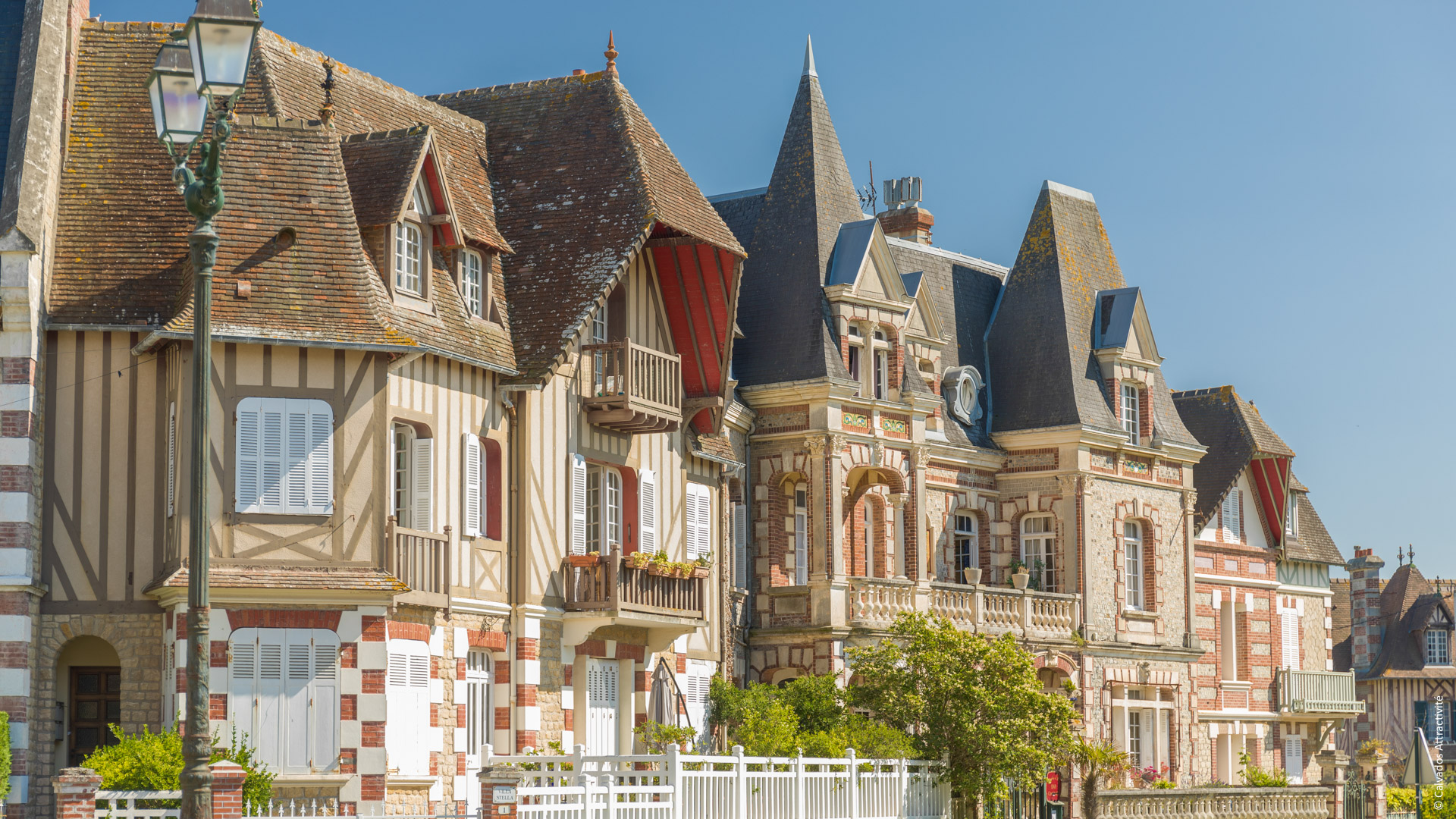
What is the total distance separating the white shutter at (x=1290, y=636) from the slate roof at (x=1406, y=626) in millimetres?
12139

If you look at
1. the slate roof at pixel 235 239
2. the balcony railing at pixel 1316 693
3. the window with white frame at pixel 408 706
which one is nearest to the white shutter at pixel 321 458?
the slate roof at pixel 235 239

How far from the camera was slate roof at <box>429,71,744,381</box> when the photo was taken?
991 inches

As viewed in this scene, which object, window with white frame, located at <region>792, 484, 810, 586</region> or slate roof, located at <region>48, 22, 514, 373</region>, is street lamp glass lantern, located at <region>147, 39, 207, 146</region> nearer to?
slate roof, located at <region>48, 22, 514, 373</region>

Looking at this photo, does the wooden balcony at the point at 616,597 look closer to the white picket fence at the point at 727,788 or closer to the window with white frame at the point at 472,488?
the window with white frame at the point at 472,488

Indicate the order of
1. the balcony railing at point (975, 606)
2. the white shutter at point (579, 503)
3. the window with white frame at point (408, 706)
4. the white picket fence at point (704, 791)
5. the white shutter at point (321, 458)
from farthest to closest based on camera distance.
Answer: the balcony railing at point (975, 606), the white shutter at point (579, 503), the window with white frame at point (408, 706), the white shutter at point (321, 458), the white picket fence at point (704, 791)

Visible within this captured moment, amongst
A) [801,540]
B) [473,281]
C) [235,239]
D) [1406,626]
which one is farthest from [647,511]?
[1406,626]

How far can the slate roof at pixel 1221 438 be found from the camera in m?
41.1

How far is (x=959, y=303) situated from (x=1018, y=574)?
6006mm

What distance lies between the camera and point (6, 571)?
2098 cm

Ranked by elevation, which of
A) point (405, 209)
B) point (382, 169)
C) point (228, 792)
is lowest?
point (228, 792)

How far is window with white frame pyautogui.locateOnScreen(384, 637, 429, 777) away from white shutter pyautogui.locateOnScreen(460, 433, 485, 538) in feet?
5.96

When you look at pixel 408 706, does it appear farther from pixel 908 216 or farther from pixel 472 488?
pixel 908 216

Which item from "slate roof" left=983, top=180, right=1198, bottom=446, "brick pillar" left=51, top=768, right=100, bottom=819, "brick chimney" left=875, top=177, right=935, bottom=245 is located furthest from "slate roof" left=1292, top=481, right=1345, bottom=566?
"brick pillar" left=51, top=768, right=100, bottom=819

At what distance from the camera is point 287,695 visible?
20.7 metres
